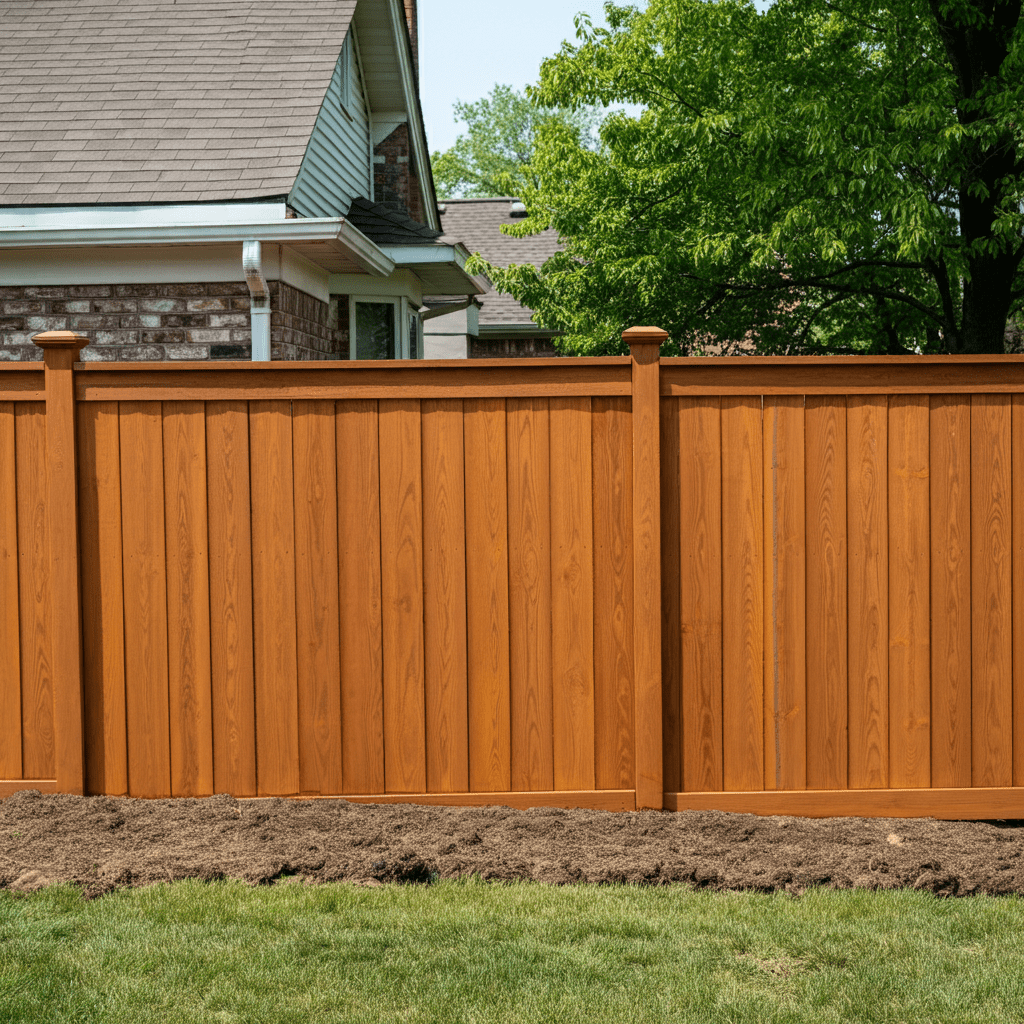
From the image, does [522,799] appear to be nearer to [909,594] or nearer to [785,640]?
[785,640]

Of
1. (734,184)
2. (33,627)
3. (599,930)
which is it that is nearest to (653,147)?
(734,184)

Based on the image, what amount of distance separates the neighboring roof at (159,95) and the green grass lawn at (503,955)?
20.8 feet

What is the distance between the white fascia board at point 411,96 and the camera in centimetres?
1298

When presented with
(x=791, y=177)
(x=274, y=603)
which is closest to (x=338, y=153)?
(x=791, y=177)

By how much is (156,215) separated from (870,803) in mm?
6771

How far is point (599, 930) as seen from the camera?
335 centimetres

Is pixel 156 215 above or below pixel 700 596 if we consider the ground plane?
above

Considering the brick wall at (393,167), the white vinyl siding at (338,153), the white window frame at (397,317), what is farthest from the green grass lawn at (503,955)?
the brick wall at (393,167)

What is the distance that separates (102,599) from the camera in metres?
A: 4.44

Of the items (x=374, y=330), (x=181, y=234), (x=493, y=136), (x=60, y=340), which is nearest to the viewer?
(x=60, y=340)

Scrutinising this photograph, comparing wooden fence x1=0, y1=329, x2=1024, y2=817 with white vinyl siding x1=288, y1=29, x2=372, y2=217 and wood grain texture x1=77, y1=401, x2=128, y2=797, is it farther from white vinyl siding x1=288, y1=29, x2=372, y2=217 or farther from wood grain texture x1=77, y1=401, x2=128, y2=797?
white vinyl siding x1=288, y1=29, x2=372, y2=217

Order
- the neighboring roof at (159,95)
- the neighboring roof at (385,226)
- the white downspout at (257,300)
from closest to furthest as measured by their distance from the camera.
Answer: the white downspout at (257,300) → the neighboring roof at (159,95) → the neighboring roof at (385,226)

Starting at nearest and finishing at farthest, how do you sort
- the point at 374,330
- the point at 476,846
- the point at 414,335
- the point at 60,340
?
1. the point at 476,846
2. the point at 60,340
3. the point at 374,330
4. the point at 414,335

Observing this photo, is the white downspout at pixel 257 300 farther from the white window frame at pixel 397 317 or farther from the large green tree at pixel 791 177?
the large green tree at pixel 791 177
